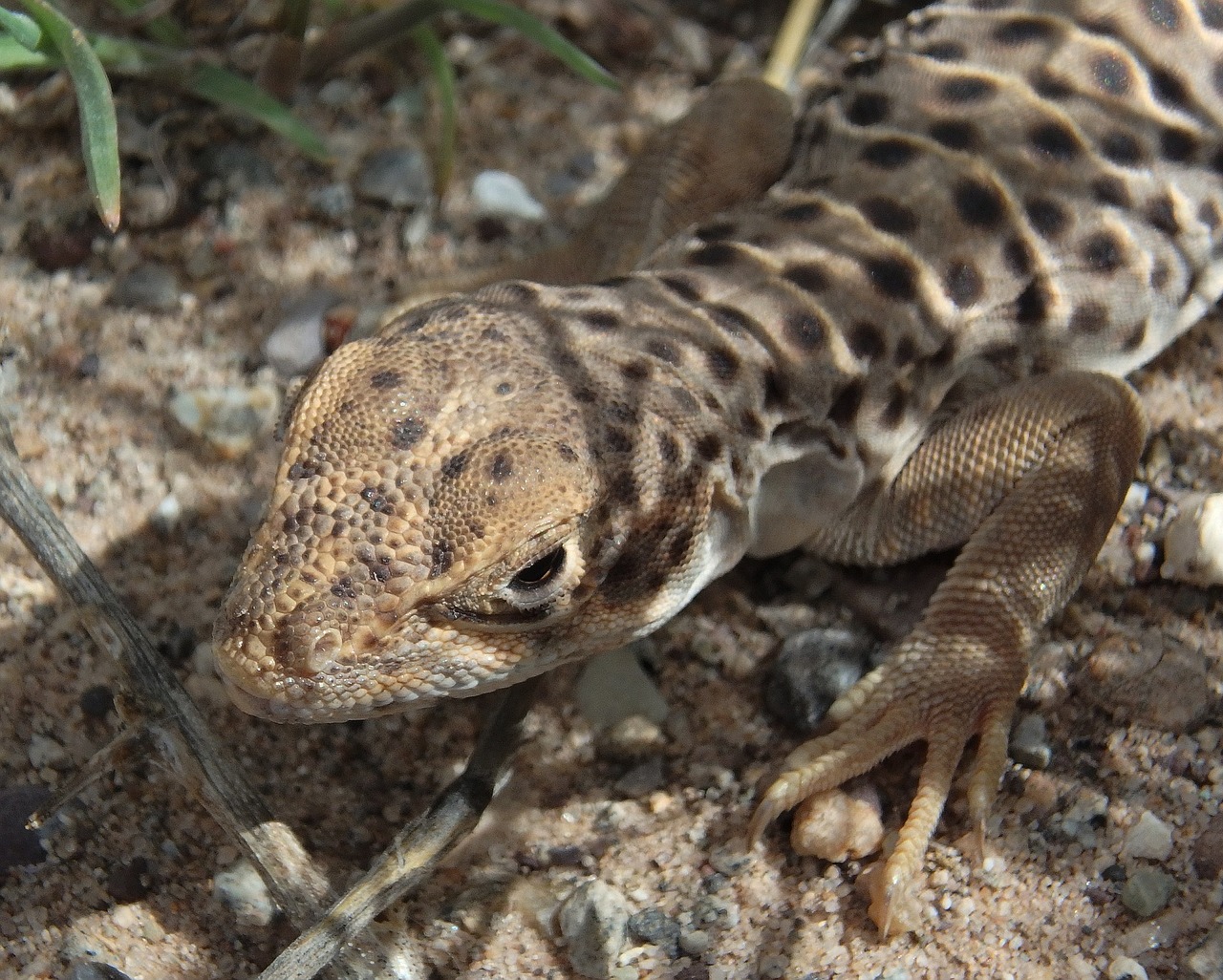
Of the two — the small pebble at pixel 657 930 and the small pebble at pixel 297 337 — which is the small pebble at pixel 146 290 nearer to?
the small pebble at pixel 297 337

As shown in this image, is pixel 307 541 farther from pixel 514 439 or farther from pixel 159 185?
pixel 159 185

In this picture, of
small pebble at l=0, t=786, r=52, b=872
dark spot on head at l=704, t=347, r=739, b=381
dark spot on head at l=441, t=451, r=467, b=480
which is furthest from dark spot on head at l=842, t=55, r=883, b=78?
small pebble at l=0, t=786, r=52, b=872

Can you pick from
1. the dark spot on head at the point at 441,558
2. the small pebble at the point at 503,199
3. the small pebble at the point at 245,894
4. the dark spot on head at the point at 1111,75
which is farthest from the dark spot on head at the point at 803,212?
the small pebble at the point at 245,894

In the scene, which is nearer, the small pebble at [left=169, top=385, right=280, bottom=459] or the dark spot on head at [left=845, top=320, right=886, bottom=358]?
the dark spot on head at [left=845, top=320, right=886, bottom=358]

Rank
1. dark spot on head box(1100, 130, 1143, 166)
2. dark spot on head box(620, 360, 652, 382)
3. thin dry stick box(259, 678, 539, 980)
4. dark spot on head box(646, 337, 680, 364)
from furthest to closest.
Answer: dark spot on head box(1100, 130, 1143, 166) → dark spot on head box(646, 337, 680, 364) → dark spot on head box(620, 360, 652, 382) → thin dry stick box(259, 678, 539, 980)

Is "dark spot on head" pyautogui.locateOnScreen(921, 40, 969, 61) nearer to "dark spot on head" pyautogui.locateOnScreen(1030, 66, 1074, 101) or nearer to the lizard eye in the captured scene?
"dark spot on head" pyautogui.locateOnScreen(1030, 66, 1074, 101)

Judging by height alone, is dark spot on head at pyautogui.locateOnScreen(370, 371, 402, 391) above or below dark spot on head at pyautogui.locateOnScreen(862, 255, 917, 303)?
above
